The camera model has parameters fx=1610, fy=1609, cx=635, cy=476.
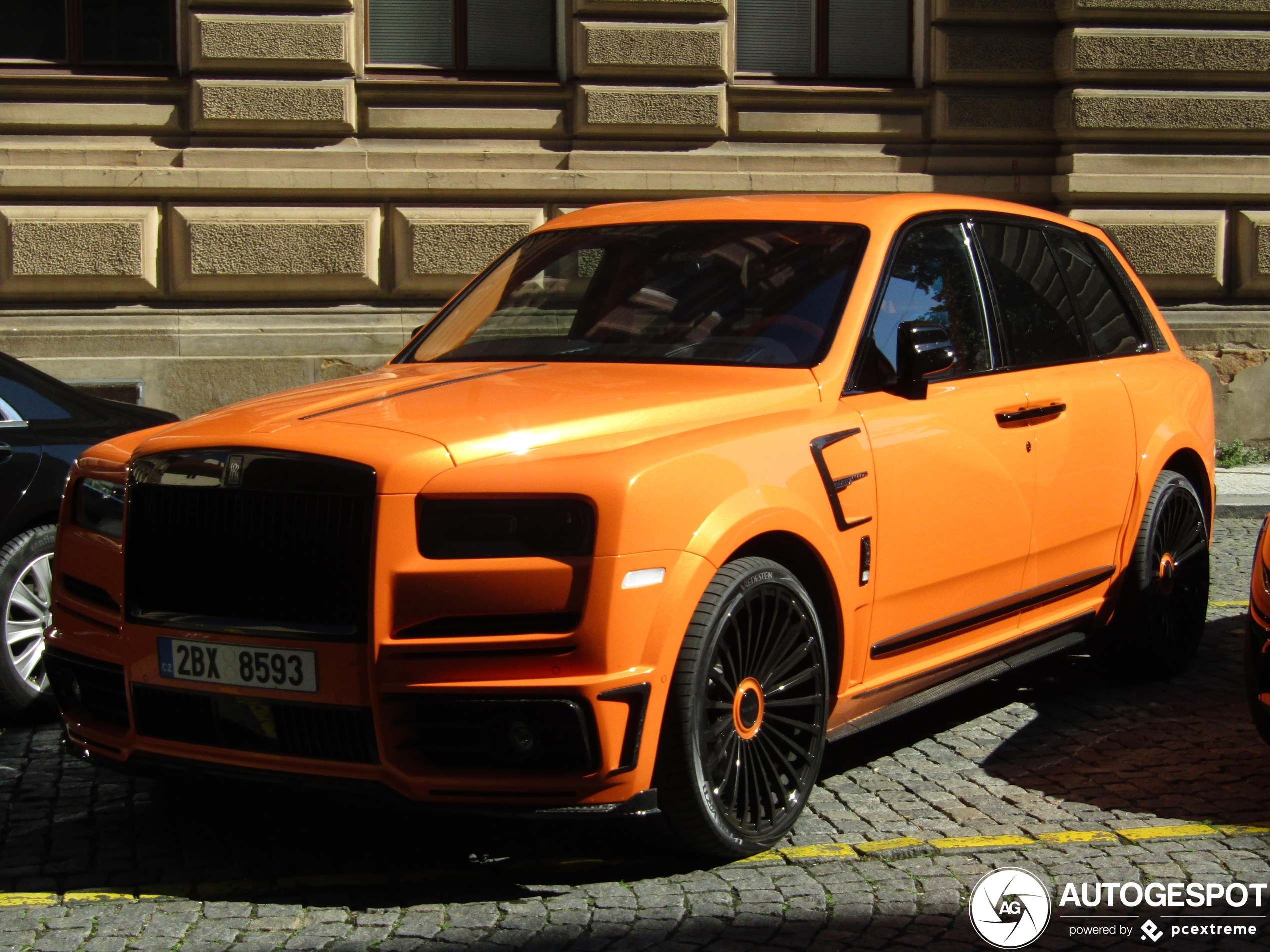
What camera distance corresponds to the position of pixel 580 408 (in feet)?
13.6

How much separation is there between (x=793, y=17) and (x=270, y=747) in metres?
10.5

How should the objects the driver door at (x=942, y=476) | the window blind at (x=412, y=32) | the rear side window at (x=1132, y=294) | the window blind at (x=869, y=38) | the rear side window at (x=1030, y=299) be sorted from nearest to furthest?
1. the driver door at (x=942, y=476)
2. the rear side window at (x=1030, y=299)
3. the rear side window at (x=1132, y=294)
4. the window blind at (x=412, y=32)
5. the window blind at (x=869, y=38)

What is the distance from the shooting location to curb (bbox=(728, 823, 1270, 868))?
4.23m

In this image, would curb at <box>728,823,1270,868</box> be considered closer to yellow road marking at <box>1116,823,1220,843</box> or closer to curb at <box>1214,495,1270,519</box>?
yellow road marking at <box>1116,823,1220,843</box>

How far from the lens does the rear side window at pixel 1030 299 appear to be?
5.48 meters

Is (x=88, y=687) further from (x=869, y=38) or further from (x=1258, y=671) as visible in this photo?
(x=869, y=38)

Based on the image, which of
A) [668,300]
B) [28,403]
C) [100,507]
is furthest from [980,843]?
[28,403]

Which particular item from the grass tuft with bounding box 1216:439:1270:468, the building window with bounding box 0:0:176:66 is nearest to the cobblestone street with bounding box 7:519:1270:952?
the building window with bounding box 0:0:176:66

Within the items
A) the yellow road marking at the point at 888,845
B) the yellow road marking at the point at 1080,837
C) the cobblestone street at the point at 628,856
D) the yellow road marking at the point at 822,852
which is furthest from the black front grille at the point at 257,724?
the yellow road marking at the point at 1080,837

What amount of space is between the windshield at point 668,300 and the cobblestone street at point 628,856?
140cm

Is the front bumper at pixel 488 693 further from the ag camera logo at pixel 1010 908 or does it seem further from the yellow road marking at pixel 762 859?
the ag camera logo at pixel 1010 908

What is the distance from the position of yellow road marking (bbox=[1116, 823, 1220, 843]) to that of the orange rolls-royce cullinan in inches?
29.6

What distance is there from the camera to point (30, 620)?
5.81m

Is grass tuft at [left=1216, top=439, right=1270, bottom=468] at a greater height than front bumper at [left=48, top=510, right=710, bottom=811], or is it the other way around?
front bumper at [left=48, top=510, right=710, bottom=811]
